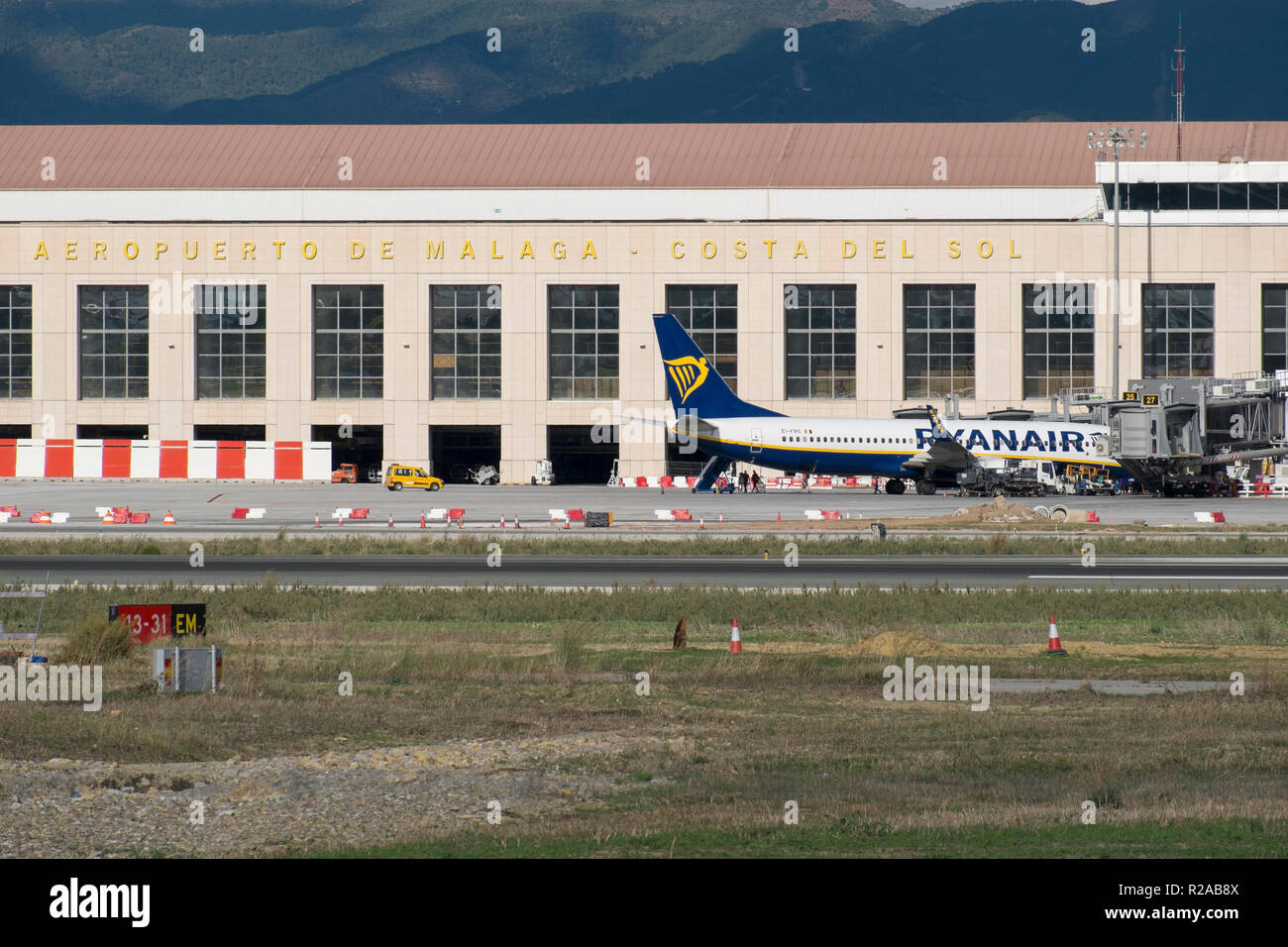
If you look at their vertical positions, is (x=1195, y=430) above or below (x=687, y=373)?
below

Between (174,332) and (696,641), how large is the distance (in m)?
74.3

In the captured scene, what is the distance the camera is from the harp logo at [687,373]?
Answer: 7644 cm

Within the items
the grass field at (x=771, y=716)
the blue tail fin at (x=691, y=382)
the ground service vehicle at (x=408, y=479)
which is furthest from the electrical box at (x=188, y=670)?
the ground service vehicle at (x=408, y=479)

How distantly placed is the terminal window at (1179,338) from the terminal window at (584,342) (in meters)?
32.5

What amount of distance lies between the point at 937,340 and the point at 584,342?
21.8 m

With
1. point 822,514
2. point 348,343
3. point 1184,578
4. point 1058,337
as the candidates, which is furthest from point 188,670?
point 1058,337

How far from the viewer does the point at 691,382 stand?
252 ft

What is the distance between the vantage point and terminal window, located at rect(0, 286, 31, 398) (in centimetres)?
9619

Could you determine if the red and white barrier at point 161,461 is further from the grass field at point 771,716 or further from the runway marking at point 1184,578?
the runway marking at point 1184,578

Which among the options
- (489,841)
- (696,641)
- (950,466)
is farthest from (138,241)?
(489,841)

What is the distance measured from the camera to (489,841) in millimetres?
13094

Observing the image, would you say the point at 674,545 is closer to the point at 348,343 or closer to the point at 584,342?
the point at 584,342

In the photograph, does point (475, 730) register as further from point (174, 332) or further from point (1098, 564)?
point (174, 332)

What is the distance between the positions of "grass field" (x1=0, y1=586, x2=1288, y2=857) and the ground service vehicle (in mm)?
49874
